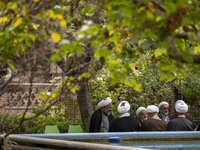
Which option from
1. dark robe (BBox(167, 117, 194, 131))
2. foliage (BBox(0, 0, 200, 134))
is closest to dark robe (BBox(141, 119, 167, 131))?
dark robe (BBox(167, 117, 194, 131))

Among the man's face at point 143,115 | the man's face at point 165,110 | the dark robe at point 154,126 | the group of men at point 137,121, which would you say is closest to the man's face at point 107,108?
the group of men at point 137,121

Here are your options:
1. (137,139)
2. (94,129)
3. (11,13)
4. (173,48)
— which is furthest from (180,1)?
(94,129)

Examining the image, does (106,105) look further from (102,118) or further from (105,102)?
(102,118)

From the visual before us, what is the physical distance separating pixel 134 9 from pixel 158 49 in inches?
87.6

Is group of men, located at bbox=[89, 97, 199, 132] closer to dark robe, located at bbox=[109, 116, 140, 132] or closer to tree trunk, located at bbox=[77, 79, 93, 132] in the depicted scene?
dark robe, located at bbox=[109, 116, 140, 132]

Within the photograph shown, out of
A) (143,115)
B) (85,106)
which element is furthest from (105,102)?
(85,106)

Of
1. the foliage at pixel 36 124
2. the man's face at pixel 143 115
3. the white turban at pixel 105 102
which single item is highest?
the white turban at pixel 105 102

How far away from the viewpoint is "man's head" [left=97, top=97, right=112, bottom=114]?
8922mm

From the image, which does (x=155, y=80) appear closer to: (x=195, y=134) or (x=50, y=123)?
(x=50, y=123)

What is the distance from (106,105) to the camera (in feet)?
29.5

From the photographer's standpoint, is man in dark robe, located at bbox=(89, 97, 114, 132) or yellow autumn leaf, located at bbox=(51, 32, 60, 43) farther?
man in dark robe, located at bbox=(89, 97, 114, 132)

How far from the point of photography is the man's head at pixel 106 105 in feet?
29.3

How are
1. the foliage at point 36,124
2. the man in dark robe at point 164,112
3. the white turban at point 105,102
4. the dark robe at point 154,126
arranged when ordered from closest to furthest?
the dark robe at point 154,126
the white turban at point 105,102
the man in dark robe at point 164,112
the foliage at point 36,124

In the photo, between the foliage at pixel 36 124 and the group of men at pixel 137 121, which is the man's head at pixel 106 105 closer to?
the group of men at pixel 137 121
